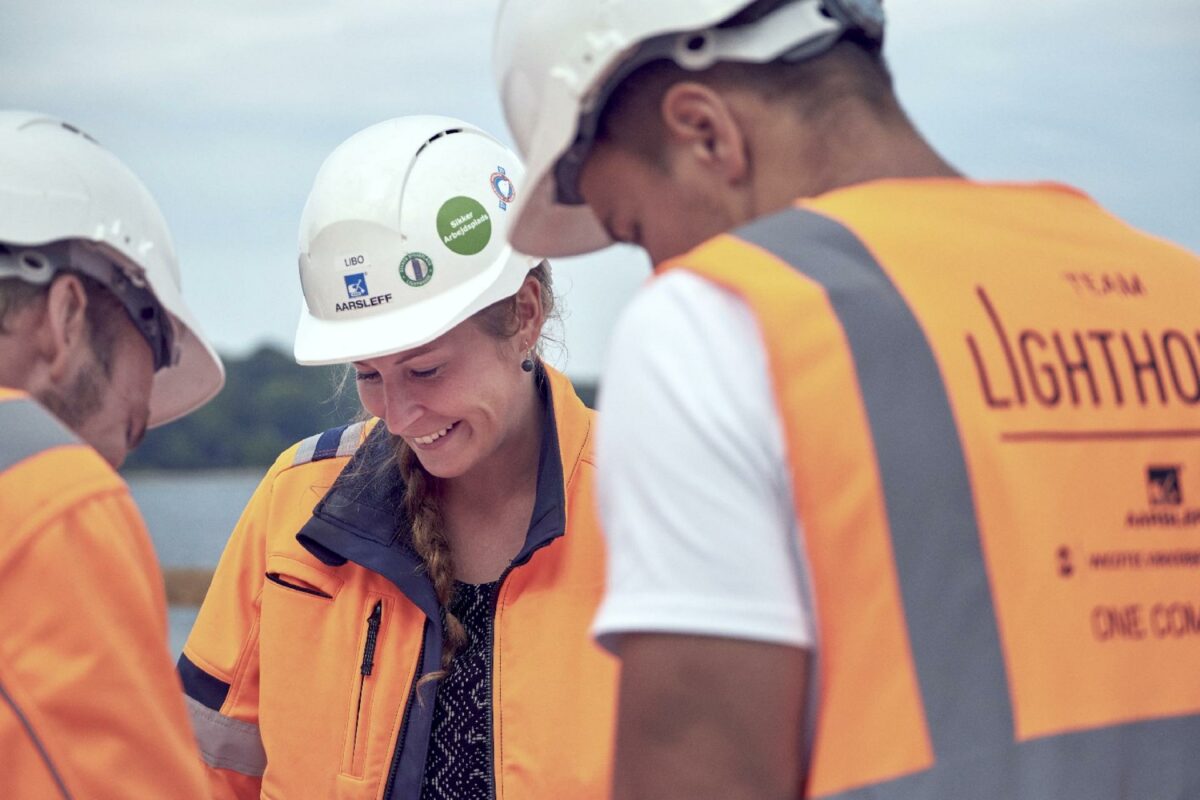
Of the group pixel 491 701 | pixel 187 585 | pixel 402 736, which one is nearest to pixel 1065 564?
pixel 491 701

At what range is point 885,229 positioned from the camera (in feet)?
4.20

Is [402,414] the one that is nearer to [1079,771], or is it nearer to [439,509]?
[439,509]

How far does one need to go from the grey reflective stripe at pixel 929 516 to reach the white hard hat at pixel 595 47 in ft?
0.93

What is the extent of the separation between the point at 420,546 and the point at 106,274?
1009 millimetres

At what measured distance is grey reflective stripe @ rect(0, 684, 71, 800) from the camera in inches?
60.6

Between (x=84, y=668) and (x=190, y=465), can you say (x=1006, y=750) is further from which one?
(x=190, y=465)

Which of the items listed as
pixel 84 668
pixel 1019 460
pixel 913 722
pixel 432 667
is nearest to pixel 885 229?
pixel 1019 460

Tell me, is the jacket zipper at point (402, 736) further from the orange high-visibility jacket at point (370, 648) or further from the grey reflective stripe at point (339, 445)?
the grey reflective stripe at point (339, 445)

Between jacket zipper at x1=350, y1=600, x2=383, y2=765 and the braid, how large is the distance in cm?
11

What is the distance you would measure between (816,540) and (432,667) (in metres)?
1.55

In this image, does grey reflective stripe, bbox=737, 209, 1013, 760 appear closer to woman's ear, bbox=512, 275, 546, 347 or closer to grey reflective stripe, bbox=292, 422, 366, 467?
woman's ear, bbox=512, 275, 546, 347

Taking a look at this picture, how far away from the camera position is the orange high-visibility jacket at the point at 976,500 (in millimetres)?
1181

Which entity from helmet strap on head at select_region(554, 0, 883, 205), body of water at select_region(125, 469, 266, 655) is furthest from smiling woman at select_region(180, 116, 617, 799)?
body of water at select_region(125, 469, 266, 655)

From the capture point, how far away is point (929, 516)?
1.18 meters
